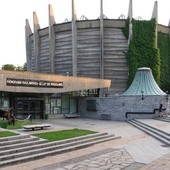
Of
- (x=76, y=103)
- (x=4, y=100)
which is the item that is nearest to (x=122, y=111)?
(x=76, y=103)

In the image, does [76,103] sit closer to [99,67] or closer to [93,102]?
[93,102]

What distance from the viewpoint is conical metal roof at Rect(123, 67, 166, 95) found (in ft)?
112

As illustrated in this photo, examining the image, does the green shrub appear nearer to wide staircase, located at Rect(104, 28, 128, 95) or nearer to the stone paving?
wide staircase, located at Rect(104, 28, 128, 95)

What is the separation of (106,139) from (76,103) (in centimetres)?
1900

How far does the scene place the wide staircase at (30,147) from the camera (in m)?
13.8

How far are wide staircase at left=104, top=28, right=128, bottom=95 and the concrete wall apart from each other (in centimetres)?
989

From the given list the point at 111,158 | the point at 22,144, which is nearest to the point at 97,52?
the point at 22,144

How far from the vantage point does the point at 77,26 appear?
151 ft

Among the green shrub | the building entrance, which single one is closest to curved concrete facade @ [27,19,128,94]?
the green shrub

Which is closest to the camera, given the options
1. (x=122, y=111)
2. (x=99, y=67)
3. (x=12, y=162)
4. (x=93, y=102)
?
(x=12, y=162)

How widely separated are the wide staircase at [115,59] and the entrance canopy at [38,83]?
32.1ft

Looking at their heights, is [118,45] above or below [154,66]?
above

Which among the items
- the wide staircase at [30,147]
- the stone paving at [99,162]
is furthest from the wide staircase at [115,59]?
the stone paving at [99,162]

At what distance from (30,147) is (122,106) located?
19785 mm
